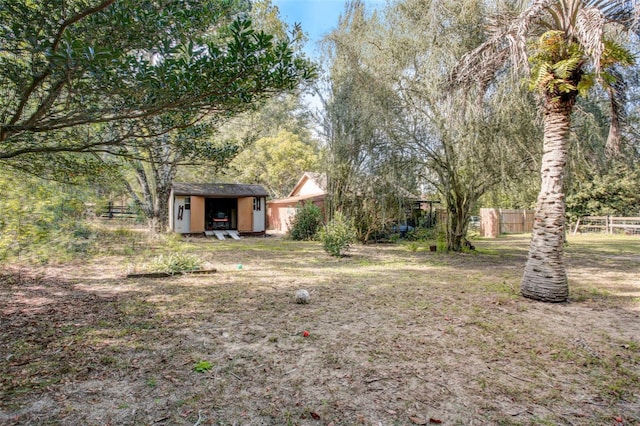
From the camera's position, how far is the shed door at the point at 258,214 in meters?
19.4

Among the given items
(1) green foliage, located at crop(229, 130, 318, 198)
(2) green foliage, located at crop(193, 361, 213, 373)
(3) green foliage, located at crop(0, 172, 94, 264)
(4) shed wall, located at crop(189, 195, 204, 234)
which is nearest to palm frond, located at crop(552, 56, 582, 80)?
(2) green foliage, located at crop(193, 361, 213, 373)

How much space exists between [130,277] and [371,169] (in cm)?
755

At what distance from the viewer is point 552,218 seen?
17.6 ft

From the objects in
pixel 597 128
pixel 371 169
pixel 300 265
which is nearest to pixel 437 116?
pixel 371 169

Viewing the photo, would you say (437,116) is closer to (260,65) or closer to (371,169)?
(371,169)

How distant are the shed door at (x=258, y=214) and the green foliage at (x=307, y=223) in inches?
143

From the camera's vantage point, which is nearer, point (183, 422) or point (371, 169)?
point (183, 422)

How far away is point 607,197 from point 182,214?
25430 mm

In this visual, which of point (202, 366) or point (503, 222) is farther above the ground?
point (503, 222)

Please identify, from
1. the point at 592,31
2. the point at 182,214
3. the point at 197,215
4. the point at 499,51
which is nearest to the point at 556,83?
the point at 592,31

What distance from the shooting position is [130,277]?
274 inches

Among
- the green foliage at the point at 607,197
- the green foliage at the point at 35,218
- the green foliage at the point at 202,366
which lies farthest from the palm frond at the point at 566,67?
the green foliage at the point at 607,197

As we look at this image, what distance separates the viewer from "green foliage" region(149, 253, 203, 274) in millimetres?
7332

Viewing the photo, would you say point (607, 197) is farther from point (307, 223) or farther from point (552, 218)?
point (552, 218)
